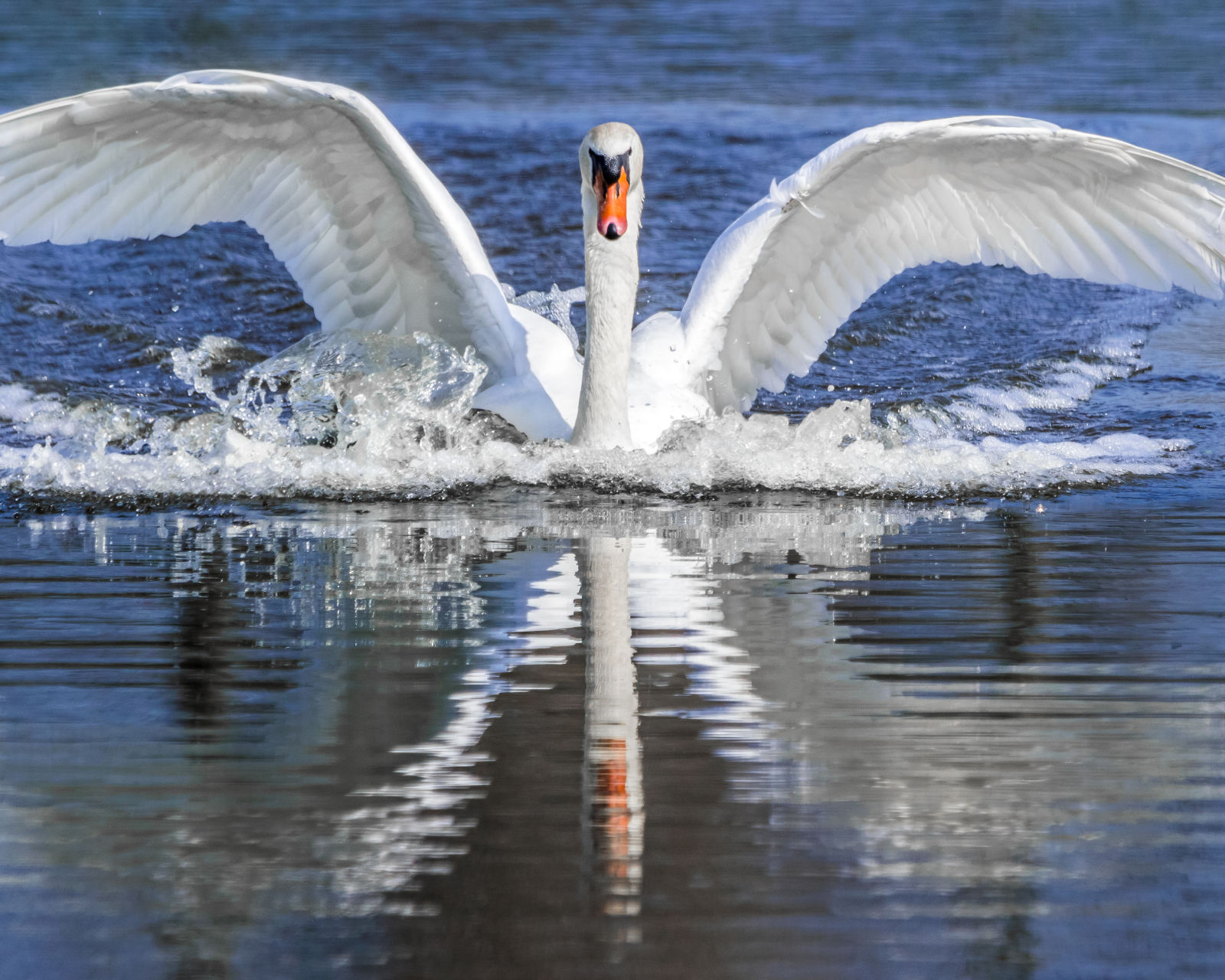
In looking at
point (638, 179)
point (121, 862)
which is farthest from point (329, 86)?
point (121, 862)

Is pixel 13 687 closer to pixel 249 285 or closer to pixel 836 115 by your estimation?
pixel 249 285

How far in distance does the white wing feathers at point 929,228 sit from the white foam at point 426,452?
26.4 inches

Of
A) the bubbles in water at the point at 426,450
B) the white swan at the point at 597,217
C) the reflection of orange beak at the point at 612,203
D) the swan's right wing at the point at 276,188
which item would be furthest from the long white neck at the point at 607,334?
the swan's right wing at the point at 276,188

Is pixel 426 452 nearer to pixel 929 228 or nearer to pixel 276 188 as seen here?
pixel 276 188

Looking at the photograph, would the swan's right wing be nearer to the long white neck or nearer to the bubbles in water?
the bubbles in water

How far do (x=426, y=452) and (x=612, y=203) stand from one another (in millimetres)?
1324

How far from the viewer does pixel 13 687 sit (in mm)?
4316

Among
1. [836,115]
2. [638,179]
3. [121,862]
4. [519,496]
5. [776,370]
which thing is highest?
[836,115]

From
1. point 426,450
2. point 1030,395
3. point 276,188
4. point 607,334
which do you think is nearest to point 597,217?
point 607,334

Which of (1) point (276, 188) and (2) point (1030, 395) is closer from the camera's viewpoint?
(1) point (276, 188)

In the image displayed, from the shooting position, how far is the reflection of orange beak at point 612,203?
742 cm

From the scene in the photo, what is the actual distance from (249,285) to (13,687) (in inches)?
366

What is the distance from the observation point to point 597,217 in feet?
25.5

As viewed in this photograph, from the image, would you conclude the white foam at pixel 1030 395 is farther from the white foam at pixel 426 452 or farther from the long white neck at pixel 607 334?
the long white neck at pixel 607 334
